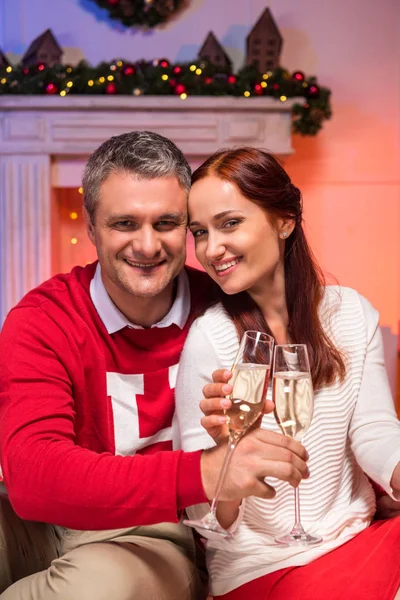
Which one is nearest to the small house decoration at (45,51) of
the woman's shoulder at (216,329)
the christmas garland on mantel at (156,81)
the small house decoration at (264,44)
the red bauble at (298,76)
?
the christmas garland on mantel at (156,81)

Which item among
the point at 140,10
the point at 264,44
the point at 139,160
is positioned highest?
the point at 140,10

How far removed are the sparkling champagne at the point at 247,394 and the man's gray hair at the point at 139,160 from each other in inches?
27.9

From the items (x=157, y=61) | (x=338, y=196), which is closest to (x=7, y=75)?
(x=157, y=61)

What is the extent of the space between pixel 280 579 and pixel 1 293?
11.8 feet

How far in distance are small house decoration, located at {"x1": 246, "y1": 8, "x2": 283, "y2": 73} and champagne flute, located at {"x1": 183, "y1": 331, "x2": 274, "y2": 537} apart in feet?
12.3

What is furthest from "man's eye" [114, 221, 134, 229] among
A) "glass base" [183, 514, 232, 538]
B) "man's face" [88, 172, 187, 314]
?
"glass base" [183, 514, 232, 538]

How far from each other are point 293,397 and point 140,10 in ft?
13.6

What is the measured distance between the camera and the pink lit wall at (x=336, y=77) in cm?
516

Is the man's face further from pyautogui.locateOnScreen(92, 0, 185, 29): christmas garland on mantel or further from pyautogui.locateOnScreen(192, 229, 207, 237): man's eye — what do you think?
pyautogui.locateOnScreen(92, 0, 185, 29): christmas garland on mantel

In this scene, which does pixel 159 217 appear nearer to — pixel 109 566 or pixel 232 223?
pixel 232 223

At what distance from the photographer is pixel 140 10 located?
200 inches

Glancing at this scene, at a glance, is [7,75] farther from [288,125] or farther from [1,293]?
[288,125]

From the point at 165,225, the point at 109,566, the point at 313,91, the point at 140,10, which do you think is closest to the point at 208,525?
the point at 109,566

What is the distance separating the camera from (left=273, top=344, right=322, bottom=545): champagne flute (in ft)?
4.86
